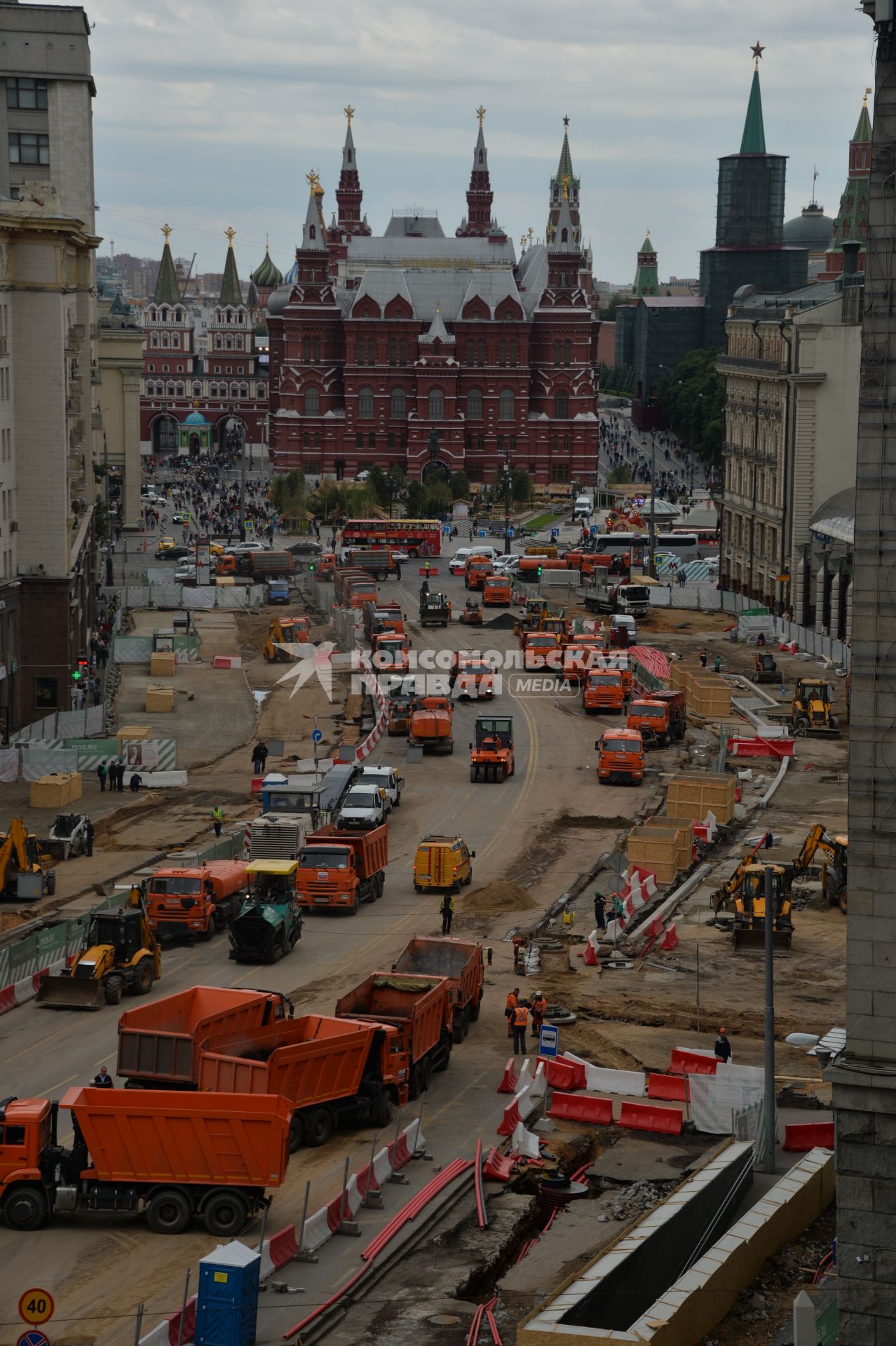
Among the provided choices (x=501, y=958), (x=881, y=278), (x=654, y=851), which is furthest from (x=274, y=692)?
(x=881, y=278)

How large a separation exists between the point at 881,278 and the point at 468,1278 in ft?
41.7

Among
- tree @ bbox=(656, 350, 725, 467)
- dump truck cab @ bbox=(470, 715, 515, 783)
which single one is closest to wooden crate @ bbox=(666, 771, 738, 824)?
dump truck cab @ bbox=(470, 715, 515, 783)

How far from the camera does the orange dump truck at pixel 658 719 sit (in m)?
62.5

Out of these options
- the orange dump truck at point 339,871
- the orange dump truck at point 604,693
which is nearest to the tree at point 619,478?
the orange dump truck at point 604,693

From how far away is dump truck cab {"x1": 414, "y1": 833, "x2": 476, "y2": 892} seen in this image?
44844mm

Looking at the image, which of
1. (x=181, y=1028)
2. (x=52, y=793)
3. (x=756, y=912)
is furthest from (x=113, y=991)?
(x=52, y=793)

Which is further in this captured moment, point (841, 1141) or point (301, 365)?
point (301, 365)

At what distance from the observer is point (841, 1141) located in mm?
20781

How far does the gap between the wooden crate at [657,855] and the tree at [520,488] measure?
10494cm

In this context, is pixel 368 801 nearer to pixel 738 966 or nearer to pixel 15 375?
pixel 738 966

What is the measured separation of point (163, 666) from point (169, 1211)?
51.8 metres

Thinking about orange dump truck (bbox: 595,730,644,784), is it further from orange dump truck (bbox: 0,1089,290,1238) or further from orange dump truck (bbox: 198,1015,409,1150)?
orange dump truck (bbox: 0,1089,290,1238)

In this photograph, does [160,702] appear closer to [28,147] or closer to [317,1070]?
[28,147]

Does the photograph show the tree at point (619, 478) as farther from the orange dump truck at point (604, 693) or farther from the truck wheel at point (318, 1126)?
the truck wheel at point (318, 1126)
